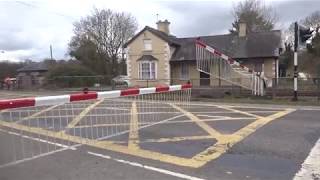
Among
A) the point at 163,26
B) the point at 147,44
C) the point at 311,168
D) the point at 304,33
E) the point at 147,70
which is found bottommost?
the point at 311,168

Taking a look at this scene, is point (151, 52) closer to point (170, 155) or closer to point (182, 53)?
A: point (182, 53)

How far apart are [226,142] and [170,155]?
1.77 m

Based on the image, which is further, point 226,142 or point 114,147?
point 226,142

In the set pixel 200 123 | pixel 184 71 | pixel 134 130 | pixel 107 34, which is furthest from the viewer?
pixel 107 34

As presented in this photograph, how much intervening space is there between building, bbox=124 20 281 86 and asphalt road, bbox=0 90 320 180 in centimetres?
2974

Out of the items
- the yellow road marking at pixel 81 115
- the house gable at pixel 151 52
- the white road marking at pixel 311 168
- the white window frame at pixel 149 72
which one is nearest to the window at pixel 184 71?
the house gable at pixel 151 52

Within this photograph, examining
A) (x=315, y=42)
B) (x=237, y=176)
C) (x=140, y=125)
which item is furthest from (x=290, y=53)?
(x=237, y=176)

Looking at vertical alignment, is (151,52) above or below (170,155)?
above

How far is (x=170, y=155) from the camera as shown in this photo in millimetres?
8602

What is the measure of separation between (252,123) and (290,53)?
51430 mm

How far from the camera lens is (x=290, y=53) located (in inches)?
2442

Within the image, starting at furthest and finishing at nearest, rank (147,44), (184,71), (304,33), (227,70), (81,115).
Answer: (147,44)
(184,71)
(227,70)
(304,33)
(81,115)

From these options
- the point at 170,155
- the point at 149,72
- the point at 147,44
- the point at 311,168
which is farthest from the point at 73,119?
the point at 147,44

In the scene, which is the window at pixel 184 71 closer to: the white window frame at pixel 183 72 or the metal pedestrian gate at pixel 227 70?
the white window frame at pixel 183 72
